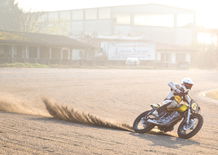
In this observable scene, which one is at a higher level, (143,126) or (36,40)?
(36,40)

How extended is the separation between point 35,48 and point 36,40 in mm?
1018

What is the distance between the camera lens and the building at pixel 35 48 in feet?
150

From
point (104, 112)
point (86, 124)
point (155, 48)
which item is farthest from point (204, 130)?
point (155, 48)

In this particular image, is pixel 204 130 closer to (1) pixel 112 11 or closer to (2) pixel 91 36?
(2) pixel 91 36

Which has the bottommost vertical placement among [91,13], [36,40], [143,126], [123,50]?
[143,126]

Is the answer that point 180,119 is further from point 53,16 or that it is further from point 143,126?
point 53,16

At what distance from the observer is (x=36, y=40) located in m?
51.7

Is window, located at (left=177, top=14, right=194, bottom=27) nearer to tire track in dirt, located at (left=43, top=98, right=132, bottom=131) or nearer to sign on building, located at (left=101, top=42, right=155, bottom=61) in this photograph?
sign on building, located at (left=101, top=42, right=155, bottom=61)

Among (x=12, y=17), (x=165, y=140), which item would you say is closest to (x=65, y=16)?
(x=12, y=17)

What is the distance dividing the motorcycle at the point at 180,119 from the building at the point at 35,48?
1285 inches

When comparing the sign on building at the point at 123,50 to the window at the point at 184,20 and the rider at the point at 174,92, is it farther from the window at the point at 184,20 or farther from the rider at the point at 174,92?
the rider at the point at 174,92

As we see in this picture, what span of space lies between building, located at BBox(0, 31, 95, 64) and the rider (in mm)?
32832

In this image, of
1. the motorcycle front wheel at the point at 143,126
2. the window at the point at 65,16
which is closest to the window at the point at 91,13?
the window at the point at 65,16

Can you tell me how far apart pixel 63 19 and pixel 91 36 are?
2659cm
